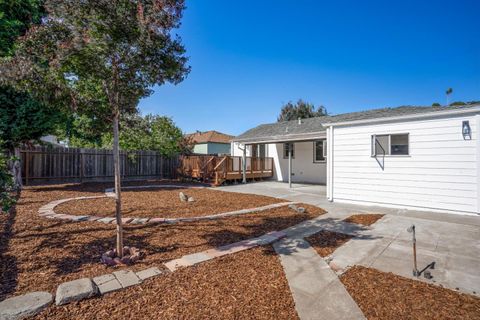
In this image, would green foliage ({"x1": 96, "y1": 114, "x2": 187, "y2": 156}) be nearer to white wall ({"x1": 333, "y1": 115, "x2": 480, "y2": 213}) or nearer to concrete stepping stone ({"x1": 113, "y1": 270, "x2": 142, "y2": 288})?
white wall ({"x1": 333, "y1": 115, "x2": 480, "y2": 213})

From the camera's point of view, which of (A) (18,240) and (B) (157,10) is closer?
(B) (157,10)

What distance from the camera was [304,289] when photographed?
2.67 meters

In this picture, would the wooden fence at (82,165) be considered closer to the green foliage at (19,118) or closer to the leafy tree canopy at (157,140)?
the leafy tree canopy at (157,140)

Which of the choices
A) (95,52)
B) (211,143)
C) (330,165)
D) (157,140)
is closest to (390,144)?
(330,165)

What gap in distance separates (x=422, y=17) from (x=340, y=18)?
2852 mm

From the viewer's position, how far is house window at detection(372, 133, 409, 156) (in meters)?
7.40

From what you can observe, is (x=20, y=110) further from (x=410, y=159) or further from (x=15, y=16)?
(x=410, y=159)

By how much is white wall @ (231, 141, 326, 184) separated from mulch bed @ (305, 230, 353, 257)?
10098mm

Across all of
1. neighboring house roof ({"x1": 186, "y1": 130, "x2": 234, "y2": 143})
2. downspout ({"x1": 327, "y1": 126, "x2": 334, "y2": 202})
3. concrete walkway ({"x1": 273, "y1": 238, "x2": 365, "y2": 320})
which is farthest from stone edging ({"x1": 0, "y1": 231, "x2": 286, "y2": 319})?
neighboring house roof ({"x1": 186, "y1": 130, "x2": 234, "y2": 143})

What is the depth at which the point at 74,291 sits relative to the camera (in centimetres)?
235

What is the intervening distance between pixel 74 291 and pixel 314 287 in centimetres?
264

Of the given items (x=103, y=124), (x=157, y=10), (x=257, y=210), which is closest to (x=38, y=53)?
(x=103, y=124)

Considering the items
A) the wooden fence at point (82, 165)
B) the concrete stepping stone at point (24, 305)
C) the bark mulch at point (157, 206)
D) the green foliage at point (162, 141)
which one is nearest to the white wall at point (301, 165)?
the green foliage at point (162, 141)

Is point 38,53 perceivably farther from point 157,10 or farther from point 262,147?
point 262,147
